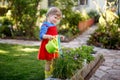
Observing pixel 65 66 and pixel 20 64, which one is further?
pixel 20 64

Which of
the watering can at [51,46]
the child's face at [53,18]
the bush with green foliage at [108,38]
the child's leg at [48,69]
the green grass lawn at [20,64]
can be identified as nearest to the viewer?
the watering can at [51,46]

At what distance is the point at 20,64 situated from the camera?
7594 millimetres

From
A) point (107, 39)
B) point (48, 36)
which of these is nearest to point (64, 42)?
point (107, 39)

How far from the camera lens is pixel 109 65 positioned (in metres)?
7.58

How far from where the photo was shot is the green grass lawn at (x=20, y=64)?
638 centimetres

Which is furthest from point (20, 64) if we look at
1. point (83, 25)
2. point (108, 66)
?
point (83, 25)

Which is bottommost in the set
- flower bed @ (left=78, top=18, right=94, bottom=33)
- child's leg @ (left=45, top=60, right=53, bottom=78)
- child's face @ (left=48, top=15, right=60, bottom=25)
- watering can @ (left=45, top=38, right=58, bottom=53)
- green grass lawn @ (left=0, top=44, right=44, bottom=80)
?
flower bed @ (left=78, top=18, right=94, bottom=33)

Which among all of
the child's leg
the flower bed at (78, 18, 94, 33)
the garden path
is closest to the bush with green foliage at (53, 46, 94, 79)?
the child's leg

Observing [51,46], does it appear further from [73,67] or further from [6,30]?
[6,30]

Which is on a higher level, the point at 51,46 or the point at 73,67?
the point at 51,46

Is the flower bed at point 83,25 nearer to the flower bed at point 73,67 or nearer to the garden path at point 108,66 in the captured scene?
the garden path at point 108,66

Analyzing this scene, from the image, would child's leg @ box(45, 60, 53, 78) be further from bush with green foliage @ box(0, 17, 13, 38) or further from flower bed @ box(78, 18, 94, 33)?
flower bed @ box(78, 18, 94, 33)

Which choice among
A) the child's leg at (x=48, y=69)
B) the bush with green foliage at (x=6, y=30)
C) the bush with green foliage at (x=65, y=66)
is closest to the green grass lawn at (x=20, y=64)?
the child's leg at (x=48, y=69)

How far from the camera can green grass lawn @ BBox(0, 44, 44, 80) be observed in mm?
6383
